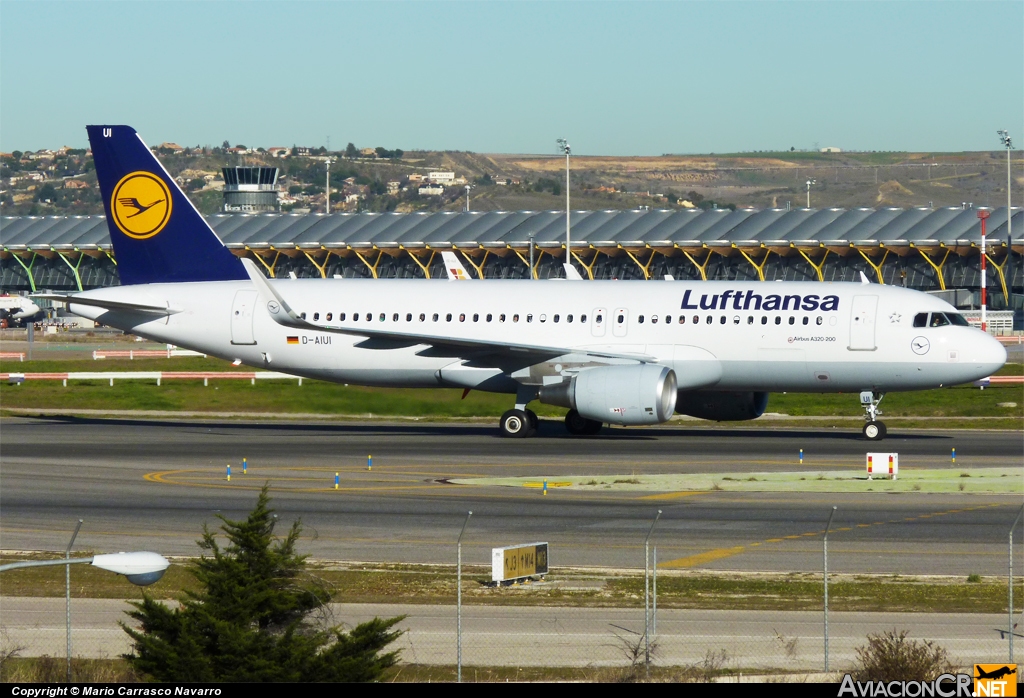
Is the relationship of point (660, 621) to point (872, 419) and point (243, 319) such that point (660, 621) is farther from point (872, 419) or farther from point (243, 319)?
point (243, 319)

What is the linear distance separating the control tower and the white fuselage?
5843 inches

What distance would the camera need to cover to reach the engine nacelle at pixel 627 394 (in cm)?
3784

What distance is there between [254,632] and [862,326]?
92.7ft

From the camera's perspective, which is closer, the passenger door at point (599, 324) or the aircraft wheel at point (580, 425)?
the passenger door at point (599, 324)

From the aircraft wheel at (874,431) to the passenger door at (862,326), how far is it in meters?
2.70

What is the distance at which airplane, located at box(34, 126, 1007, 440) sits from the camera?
3916cm

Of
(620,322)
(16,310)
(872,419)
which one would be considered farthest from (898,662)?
(16,310)

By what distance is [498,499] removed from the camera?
30.3m

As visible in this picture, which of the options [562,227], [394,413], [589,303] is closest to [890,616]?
[589,303]

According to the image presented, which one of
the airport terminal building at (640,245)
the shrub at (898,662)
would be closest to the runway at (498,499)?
the shrub at (898,662)

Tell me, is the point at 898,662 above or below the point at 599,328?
below

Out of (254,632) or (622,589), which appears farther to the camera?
(622,589)

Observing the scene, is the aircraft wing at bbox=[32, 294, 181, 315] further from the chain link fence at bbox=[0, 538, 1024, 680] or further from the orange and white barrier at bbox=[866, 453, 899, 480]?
the chain link fence at bbox=[0, 538, 1024, 680]

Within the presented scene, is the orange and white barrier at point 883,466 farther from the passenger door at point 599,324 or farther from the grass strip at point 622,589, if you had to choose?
the grass strip at point 622,589
